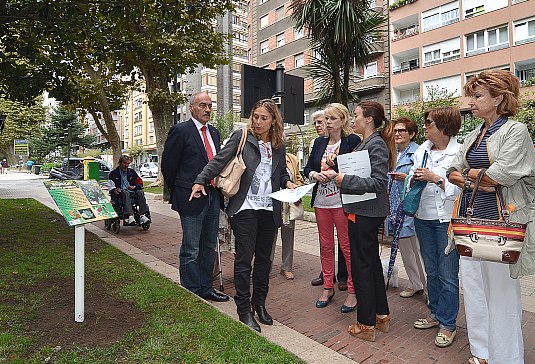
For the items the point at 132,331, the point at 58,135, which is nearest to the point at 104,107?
the point at 132,331

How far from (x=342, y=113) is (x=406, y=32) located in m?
30.5

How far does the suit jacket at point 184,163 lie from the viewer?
4.16 m

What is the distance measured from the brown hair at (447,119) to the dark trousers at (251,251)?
62.8 inches

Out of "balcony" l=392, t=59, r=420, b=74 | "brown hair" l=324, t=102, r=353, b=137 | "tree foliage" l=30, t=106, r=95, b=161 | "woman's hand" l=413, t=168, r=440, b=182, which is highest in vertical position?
"balcony" l=392, t=59, r=420, b=74

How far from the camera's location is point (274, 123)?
3689 mm

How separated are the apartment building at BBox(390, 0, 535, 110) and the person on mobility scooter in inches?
777

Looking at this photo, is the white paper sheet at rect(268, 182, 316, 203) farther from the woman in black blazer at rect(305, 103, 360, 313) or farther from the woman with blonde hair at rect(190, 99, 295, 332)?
the woman in black blazer at rect(305, 103, 360, 313)

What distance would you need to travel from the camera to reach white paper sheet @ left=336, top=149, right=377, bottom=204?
3.31 metres

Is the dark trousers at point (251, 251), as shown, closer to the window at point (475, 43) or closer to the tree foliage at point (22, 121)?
the window at point (475, 43)

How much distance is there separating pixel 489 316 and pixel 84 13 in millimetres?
6971

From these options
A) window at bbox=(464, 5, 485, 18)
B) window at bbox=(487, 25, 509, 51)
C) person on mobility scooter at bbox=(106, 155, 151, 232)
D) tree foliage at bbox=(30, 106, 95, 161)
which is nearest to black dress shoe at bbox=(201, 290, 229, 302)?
person on mobility scooter at bbox=(106, 155, 151, 232)

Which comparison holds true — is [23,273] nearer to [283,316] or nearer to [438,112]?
[283,316]

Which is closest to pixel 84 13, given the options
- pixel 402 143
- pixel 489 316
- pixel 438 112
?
pixel 402 143

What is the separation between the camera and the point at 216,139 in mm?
Answer: 4520
